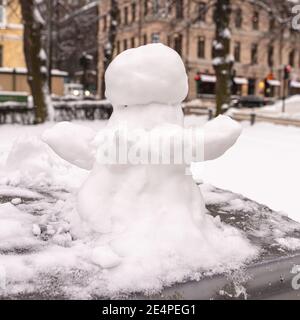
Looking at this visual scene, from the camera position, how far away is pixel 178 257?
9.52 ft

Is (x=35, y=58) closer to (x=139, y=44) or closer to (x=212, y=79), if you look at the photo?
(x=139, y=44)

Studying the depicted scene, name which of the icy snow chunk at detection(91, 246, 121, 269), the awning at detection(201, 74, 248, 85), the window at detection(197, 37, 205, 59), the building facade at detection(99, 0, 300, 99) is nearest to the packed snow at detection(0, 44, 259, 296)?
the icy snow chunk at detection(91, 246, 121, 269)

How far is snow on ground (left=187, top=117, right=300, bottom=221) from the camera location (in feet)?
23.6

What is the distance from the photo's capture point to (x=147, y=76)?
10.9 feet

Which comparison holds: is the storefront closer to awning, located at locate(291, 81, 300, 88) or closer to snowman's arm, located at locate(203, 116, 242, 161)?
awning, located at locate(291, 81, 300, 88)

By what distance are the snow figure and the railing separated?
45.6ft

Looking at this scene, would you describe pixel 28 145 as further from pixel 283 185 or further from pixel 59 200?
pixel 283 185

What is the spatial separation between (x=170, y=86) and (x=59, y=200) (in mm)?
1609

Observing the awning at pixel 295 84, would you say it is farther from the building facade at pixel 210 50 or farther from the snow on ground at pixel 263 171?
the snow on ground at pixel 263 171

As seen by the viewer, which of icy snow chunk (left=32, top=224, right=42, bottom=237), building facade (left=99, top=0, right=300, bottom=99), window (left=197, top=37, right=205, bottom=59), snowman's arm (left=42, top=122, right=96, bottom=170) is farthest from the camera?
window (left=197, top=37, right=205, bottom=59)

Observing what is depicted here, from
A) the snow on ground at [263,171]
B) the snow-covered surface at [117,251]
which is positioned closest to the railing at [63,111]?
the snow on ground at [263,171]

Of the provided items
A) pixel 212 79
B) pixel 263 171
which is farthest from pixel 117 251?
pixel 212 79

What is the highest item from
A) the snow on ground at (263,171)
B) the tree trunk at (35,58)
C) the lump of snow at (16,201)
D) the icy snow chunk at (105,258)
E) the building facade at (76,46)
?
the building facade at (76,46)

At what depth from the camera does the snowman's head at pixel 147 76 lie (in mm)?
3344
